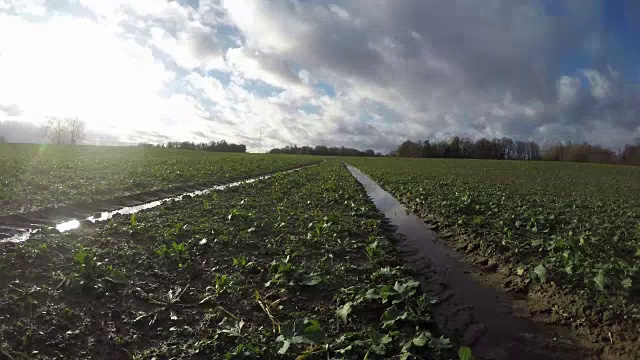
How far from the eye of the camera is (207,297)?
572cm

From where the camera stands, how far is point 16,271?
5918 millimetres

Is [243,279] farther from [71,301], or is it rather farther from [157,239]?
[157,239]

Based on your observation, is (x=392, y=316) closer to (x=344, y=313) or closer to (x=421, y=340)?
(x=344, y=313)

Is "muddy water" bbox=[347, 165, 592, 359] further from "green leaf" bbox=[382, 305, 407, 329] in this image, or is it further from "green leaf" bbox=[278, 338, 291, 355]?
"green leaf" bbox=[278, 338, 291, 355]

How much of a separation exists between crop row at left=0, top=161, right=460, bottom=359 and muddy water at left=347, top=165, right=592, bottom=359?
51 centimetres

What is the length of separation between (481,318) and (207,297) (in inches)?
172

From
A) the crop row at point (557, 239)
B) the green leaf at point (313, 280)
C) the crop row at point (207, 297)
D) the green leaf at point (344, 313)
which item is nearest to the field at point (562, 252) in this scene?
the crop row at point (557, 239)

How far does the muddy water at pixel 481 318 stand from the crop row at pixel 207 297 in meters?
0.51

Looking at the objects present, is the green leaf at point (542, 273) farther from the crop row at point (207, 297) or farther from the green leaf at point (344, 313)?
the green leaf at point (344, 313)

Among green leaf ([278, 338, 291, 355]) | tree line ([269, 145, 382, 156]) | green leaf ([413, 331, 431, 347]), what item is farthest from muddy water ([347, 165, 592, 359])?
tree line ([269, 145, 382, 156])

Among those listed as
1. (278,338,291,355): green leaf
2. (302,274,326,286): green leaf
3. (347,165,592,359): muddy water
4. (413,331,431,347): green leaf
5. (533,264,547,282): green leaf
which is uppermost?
(533,264,547,282): green leaf

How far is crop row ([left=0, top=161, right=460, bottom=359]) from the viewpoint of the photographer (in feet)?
14.1

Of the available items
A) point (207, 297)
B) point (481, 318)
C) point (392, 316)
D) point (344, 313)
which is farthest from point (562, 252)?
point (207, 297)

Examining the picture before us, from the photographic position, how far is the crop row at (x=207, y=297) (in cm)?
431
